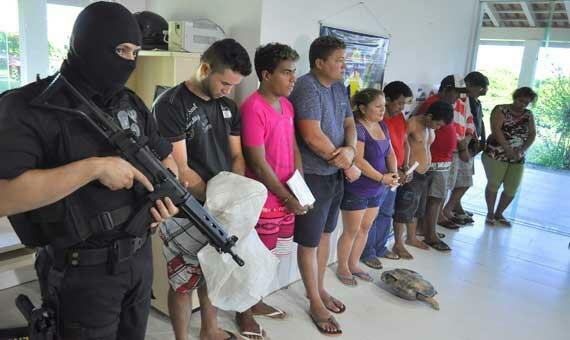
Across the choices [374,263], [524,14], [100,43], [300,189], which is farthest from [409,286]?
[524,14]

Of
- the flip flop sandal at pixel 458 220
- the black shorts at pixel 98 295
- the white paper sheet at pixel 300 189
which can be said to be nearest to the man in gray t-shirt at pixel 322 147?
the white paper sheet at pixel 300 189

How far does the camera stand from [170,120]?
1.69 metres

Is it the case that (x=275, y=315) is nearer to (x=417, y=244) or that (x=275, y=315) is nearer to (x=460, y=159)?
(x=417, y=244)

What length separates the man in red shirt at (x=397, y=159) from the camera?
3061mm

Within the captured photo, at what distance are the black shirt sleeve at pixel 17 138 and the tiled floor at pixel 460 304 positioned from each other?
4.70ft

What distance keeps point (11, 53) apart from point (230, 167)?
178 centimetres

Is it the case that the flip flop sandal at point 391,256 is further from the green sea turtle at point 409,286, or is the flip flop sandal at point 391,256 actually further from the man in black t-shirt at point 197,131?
the man in black t-shirt at point 197,131

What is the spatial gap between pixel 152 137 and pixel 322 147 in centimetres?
106

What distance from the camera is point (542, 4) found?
4.52m

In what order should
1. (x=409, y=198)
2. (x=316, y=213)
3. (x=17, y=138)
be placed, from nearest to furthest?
(x=17, y=138) < (x=316, y=213) < (x=409, y=198)

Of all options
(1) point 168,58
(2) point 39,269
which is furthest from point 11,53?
(2) point 39,269

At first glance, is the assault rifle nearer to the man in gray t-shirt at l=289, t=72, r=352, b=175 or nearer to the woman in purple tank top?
the man in gray t-shirt at l=289, t=72, r=352, b=175

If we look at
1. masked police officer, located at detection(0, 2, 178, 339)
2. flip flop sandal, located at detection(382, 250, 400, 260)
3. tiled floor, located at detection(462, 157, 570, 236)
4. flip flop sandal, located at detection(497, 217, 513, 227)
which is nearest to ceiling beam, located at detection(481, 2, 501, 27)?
tiled floor, located at detection(462, 157, 570, 236)

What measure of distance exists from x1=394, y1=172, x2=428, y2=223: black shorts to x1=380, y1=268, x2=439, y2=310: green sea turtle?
0.62m
